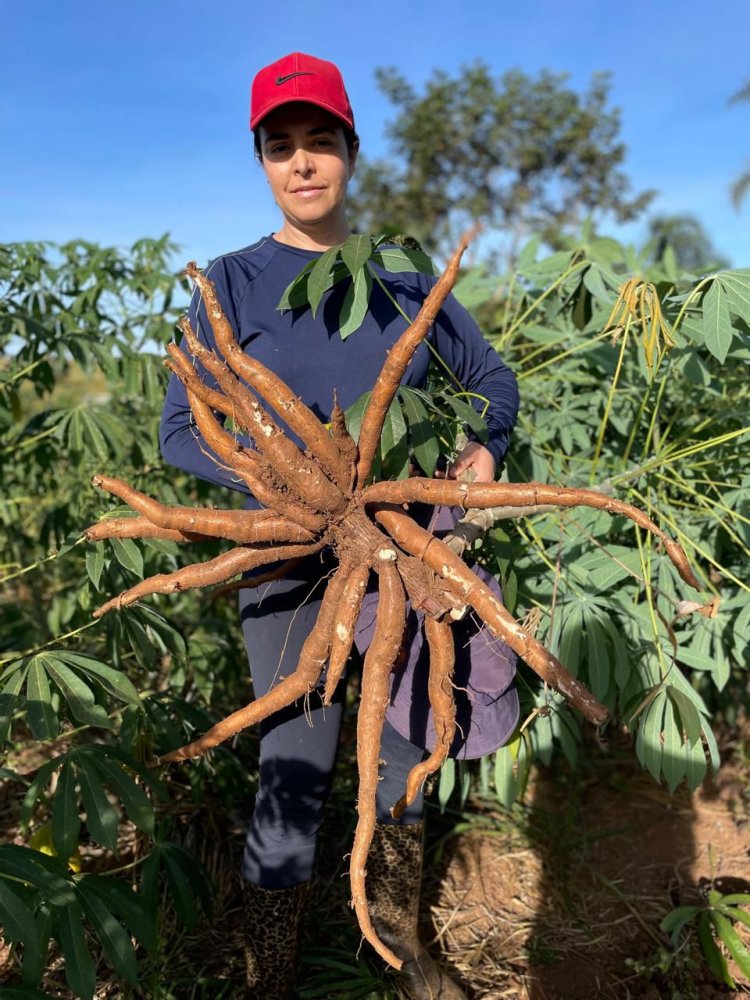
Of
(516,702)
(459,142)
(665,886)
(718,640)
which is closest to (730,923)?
(665,886)

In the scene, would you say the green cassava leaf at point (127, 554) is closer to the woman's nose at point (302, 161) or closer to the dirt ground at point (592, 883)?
the woman's nose at point (302, 161)

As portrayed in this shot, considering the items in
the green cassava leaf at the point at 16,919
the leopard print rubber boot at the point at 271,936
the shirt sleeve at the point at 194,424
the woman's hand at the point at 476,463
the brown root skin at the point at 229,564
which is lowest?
the leopard print rubber boot at the point at 271,936

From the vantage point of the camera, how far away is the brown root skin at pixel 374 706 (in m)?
1.28

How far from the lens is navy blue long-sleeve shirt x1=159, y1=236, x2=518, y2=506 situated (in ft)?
4.79

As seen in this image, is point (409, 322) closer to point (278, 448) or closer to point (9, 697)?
point (278, 448)

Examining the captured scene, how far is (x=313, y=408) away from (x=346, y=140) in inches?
23.0

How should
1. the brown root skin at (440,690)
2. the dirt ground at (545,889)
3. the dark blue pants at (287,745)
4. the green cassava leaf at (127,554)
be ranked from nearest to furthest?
the brown root skin at (440,690) → the dark blue pants at (287,745) → the green cassava leaf at (127,554) → the dirt ground at (545,889)

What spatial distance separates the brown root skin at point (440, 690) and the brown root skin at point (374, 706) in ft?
0.21

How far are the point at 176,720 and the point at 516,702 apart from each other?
35.8 inches

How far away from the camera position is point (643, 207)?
13.9 m

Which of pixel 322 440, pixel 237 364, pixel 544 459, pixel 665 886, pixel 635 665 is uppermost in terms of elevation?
pixel 544 459

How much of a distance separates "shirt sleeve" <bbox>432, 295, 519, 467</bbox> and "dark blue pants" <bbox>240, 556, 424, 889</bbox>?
1.52 ft

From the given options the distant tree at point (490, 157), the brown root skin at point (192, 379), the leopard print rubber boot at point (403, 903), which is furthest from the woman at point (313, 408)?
the distant tree at point (490, 157)

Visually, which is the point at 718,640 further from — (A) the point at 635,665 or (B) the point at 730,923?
(B) the point at 730,923
